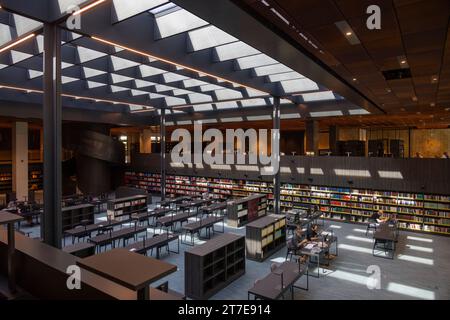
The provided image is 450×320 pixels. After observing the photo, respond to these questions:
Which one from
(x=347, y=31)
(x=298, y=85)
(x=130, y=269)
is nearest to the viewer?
(x=130, y=269)

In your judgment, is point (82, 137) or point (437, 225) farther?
point (82, 137)

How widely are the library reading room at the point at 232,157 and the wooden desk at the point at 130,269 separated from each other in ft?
0.05

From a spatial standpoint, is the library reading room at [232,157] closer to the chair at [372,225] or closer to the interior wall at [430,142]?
the chair at [372,225]

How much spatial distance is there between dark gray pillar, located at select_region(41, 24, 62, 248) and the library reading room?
0.02m

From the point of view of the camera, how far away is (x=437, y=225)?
12398mm

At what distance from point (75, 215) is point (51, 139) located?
9051 mm

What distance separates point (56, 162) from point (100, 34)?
9.09ft

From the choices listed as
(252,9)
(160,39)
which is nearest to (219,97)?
(160,39)

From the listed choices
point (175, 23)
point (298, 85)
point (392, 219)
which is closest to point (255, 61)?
point (175, 23)

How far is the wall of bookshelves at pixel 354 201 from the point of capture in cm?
1240

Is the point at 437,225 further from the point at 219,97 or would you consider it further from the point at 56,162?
the point at 56,162

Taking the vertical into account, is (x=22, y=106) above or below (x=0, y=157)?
above

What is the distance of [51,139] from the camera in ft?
16.8

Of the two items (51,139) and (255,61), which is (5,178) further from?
(255,61)
